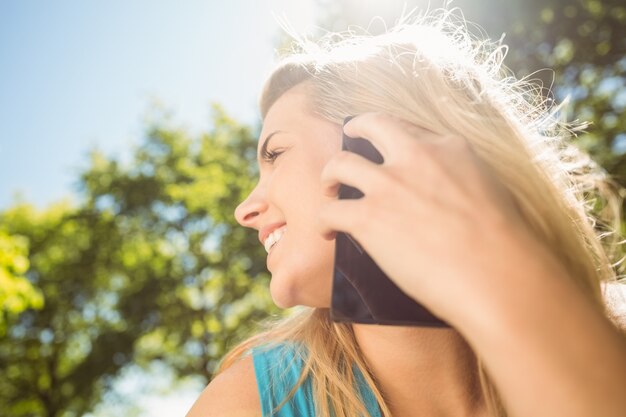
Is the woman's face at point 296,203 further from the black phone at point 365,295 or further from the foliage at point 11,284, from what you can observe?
the foliage at point 11,284

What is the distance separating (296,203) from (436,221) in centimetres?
125

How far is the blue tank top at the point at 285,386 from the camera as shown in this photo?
2191 mm

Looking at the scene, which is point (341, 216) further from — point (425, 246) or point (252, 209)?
point (252, 209)

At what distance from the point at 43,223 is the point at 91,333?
6.58 m

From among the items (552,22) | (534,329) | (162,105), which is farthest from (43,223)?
(534,329)

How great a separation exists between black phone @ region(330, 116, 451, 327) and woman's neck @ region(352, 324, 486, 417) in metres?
1.00

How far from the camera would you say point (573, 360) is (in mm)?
919

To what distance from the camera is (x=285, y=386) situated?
2271 mm

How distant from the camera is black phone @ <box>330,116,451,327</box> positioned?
→ 1.27 meters

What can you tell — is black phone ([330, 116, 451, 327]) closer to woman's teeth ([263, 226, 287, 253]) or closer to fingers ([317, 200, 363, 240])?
fingers ([317, 200, 363, 240])

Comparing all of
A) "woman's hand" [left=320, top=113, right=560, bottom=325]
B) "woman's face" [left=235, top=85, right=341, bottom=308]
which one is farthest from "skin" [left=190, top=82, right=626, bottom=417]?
"woman's face" [left=235, top=85, right=341, bottom=308]

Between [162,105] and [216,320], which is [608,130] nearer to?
[216,320]

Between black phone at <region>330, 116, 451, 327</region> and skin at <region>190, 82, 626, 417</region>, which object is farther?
black phone at <region>330, 116, 451, 327</region>

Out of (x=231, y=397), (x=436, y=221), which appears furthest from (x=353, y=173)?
(x=231, y=397)
